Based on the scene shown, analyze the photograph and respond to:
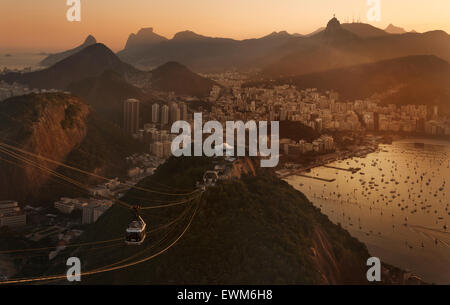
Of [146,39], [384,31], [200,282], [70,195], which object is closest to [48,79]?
[146,39]

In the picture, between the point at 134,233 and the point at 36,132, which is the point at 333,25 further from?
the point at 134,233

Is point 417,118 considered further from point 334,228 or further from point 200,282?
point 200,282

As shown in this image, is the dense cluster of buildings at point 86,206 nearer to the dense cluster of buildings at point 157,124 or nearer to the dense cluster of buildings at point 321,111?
the dense cluster of buildings at point 157,124

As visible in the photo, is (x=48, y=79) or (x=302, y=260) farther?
(x=48, y=79)

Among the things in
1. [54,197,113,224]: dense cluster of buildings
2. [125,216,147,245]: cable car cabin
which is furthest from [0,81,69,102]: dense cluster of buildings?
[125,216,147,245]: cable car cabin

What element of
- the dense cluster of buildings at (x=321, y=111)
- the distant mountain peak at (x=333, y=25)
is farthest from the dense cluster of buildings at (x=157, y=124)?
the distant mountain peak at (x=333, y=25)

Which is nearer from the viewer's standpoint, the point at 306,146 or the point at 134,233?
the point at 134,233

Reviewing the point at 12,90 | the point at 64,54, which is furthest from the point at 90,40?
the point at 12,90
